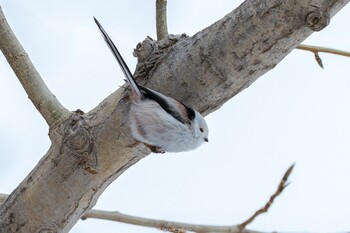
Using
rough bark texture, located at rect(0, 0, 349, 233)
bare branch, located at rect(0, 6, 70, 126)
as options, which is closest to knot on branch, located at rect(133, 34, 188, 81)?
rough bark texture, located at rect(0, 0, 349, 233)

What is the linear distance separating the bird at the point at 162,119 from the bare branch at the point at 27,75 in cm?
17

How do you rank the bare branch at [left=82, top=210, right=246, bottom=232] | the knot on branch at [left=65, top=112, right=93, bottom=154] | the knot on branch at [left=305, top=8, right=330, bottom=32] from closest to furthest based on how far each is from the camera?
the knot on branch at [left=305, top=8, right=330, bottom=32]
the knot on branch at [left=65, top=112, right=93, bottom=154]
the bare branch at [left=82, top=210, right=246, bottom=232]

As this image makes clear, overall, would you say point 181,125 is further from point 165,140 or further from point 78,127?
point 78,127

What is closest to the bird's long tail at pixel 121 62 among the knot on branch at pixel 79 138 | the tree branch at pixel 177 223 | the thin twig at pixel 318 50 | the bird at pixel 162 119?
the bird at pixel 162 119

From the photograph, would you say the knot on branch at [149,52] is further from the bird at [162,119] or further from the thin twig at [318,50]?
the thin twig at [318,50]

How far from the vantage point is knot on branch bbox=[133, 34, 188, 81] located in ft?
2.43

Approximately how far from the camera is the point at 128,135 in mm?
746

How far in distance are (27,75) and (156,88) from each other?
0.22 m

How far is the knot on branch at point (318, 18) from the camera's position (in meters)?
0.65

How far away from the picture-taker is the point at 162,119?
68cm

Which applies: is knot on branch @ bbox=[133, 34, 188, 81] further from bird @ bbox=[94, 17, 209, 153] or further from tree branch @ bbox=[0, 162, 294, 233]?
tree branch @ bbox=[0, 162, 294, 233]

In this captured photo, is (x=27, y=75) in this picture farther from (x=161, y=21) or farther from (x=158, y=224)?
(x=158, y=224)

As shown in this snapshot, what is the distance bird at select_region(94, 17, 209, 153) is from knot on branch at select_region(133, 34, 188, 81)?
46 mm

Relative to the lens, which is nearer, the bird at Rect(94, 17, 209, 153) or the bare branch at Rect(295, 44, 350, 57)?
the bird at Rect(94, 17, 209, 153)
